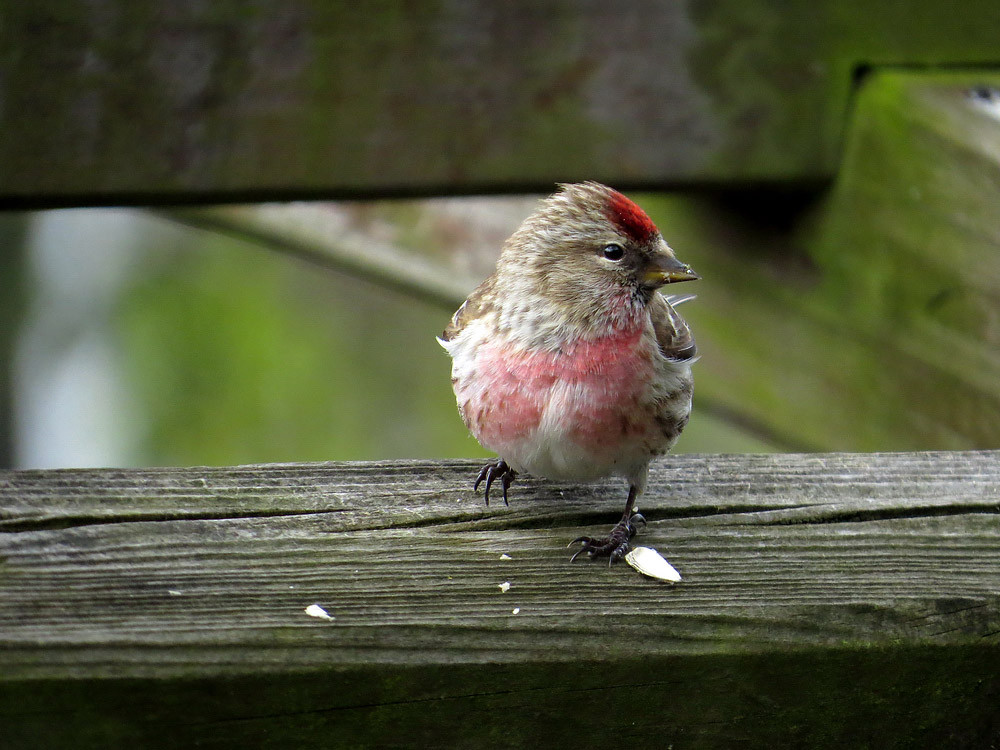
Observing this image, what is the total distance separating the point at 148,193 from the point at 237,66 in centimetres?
27

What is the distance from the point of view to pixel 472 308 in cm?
246

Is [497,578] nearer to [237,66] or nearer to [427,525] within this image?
[427,525]

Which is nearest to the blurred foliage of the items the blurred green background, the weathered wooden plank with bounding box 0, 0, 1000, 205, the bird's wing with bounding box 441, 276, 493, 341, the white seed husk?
the blurred green background

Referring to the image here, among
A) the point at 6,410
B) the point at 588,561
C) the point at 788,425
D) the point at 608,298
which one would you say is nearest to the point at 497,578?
the point at 588,561

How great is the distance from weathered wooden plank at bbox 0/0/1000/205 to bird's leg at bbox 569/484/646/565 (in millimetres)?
724

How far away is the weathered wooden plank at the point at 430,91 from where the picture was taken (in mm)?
1969

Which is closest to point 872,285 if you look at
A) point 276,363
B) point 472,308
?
point 472,308

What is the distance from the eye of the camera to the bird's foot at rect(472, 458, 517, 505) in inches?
71.2

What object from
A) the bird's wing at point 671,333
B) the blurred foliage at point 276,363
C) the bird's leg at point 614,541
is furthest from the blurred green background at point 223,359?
the bird's leg at point 614,541

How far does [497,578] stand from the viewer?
1.49m

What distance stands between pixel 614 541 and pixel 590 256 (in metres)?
0.89

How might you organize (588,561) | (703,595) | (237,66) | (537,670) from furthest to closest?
1. (237,66)
2. (588,561)
3. (703,595)
4. (537,670)

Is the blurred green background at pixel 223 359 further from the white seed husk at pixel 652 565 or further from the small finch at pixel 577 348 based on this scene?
the white seed husk at pixel 652 565

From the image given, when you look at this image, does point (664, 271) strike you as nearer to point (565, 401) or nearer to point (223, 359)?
point (565, 401)
